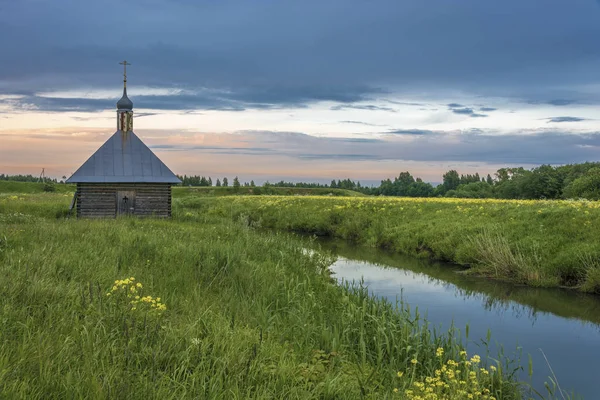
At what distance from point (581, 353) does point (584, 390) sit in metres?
2.20

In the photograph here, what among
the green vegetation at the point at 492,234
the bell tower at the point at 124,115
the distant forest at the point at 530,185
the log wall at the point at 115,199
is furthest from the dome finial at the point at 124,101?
the distant forest at the point at 530,185

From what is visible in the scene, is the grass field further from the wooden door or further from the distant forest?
the distant forest

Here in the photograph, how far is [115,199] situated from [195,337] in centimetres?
2274

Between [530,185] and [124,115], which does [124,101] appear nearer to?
[124,115]

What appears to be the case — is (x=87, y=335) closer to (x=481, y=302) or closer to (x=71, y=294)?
(x=71, y=294)

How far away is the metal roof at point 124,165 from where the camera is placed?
87.1 feet

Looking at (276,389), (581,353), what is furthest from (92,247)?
(581,353)

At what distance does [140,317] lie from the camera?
6242 millimetres

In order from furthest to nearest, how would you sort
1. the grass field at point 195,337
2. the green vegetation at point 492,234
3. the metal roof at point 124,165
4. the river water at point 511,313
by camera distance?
1. the metal roof at point 124,165
2. the green vegetation at point 492,234
3. the river water at point 511,313
4. the grass field at point 195,337

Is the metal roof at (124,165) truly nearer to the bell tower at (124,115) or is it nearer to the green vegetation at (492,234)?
the bell tower at (124,115)

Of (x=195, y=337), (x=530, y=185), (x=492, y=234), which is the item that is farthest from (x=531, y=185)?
(x=195, y=337)

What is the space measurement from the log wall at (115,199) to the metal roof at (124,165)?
1.69 ft

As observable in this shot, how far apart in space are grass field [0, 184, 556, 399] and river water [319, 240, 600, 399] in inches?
64.5

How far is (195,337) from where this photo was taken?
6.12 metres
